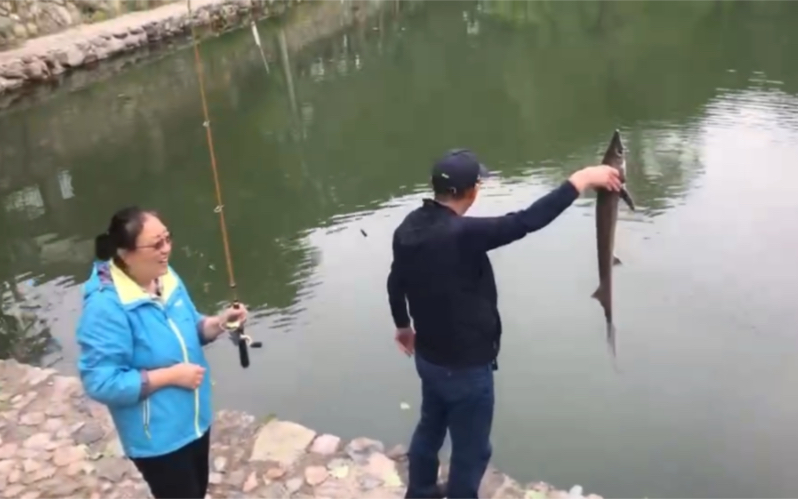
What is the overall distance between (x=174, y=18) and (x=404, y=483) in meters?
A: 17.5

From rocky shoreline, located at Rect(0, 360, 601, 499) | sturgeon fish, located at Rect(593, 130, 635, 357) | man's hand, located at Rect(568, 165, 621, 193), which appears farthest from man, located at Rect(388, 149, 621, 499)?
rocky shoreline, located at Rect(0, 360, 601, 499)

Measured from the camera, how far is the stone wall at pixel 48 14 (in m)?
16.1

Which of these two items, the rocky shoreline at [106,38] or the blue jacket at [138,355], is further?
the rocky shoreline at [106,38]

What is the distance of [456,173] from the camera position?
2.68m

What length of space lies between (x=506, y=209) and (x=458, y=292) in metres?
5.71

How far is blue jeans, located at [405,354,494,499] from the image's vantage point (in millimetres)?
2898

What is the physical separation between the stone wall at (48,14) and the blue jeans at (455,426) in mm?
15136

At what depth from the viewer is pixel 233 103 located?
13875 mm

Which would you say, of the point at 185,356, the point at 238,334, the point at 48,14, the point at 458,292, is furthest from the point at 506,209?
the point at 48,14

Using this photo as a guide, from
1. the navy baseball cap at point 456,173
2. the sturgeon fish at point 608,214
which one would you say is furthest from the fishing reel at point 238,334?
the sturgeon fish at point 608,214

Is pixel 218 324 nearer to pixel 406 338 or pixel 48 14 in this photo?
pixel 406 338

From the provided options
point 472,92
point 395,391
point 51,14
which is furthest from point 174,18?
point 395,391

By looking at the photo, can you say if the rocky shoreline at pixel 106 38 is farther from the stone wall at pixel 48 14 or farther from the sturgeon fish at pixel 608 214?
the sturgeon fish at pixel 608 214

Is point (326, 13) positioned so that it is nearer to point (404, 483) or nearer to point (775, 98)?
point (775, 98)
